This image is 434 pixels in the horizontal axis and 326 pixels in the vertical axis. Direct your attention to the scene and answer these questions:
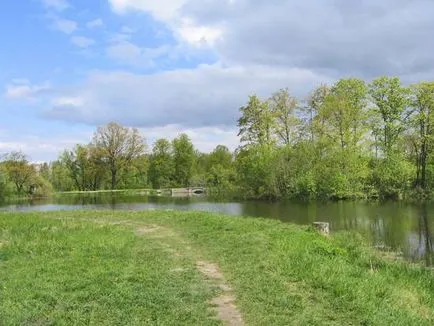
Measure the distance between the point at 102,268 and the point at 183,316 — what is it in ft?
13.1

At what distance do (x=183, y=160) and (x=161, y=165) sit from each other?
500cm

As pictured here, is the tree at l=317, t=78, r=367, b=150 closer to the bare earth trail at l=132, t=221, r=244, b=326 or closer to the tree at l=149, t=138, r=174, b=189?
the bare earth trail at l=132, t=221, r=244, b=326

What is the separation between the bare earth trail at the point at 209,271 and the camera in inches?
322

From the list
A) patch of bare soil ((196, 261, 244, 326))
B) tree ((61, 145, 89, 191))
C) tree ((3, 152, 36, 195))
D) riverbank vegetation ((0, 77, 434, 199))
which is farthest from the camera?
tree ((61, 145, 89, 191))

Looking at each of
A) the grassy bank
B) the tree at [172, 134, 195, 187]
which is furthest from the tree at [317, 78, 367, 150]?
the tree at [172, 134, 195, 187]

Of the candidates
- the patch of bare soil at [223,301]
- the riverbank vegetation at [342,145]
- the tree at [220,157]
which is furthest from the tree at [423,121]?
the patch of bare soil at [223,301]

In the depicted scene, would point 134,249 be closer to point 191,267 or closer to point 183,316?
point 191,267

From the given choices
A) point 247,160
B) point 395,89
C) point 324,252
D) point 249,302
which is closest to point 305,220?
point 324,252

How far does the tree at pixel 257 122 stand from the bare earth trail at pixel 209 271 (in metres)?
43.2

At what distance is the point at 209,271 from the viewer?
37.9 ft

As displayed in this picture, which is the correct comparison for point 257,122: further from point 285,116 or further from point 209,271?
point 209,271

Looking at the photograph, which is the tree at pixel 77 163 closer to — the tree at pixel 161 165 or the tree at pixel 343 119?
the tree at pixel 161 165

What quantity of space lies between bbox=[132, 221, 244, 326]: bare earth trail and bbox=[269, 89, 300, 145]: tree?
140 feet

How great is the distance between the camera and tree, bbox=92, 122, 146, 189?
97.8 metres
